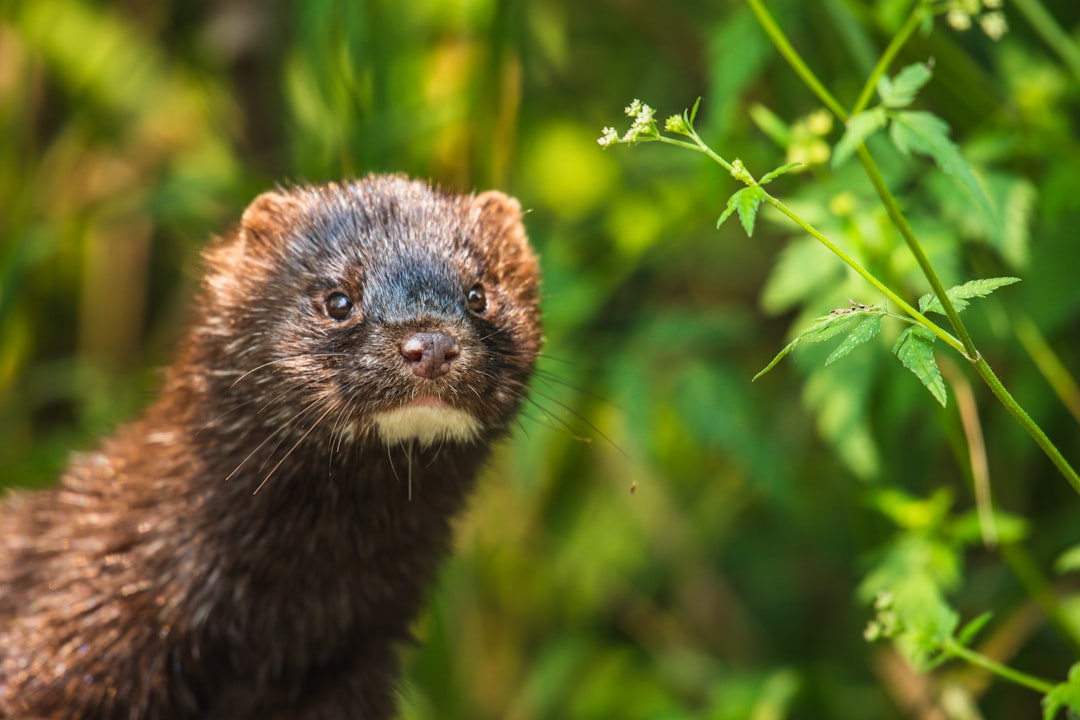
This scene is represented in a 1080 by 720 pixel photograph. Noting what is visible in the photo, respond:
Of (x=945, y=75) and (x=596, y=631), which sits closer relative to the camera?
(x=945, y=75)

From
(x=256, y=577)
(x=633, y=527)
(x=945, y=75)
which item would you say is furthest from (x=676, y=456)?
(x=256, y=577)

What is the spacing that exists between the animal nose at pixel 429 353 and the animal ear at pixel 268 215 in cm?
55

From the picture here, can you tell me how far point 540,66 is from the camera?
14.5 ft

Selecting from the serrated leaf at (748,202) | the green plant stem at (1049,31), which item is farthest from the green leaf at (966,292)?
the green plant stem at (1049,31)

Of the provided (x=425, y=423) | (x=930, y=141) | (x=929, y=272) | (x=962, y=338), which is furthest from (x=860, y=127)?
(x=425, y=423)

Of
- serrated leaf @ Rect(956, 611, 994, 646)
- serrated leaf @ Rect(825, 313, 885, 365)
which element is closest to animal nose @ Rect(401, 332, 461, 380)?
serrated leaf @ Rect(825, 313, 885, 365)

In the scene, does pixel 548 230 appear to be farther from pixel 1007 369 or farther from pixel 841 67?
pixel 1007 369

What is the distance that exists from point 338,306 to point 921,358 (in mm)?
1081

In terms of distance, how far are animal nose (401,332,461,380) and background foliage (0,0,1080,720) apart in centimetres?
57

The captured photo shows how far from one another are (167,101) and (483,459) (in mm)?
3057

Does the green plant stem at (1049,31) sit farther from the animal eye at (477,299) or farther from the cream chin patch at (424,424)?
the cream chin patch at (424,424)

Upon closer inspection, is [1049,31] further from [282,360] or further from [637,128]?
[282,360]

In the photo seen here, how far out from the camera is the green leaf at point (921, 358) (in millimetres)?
1801

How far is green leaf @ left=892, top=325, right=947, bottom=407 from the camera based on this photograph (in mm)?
1801
